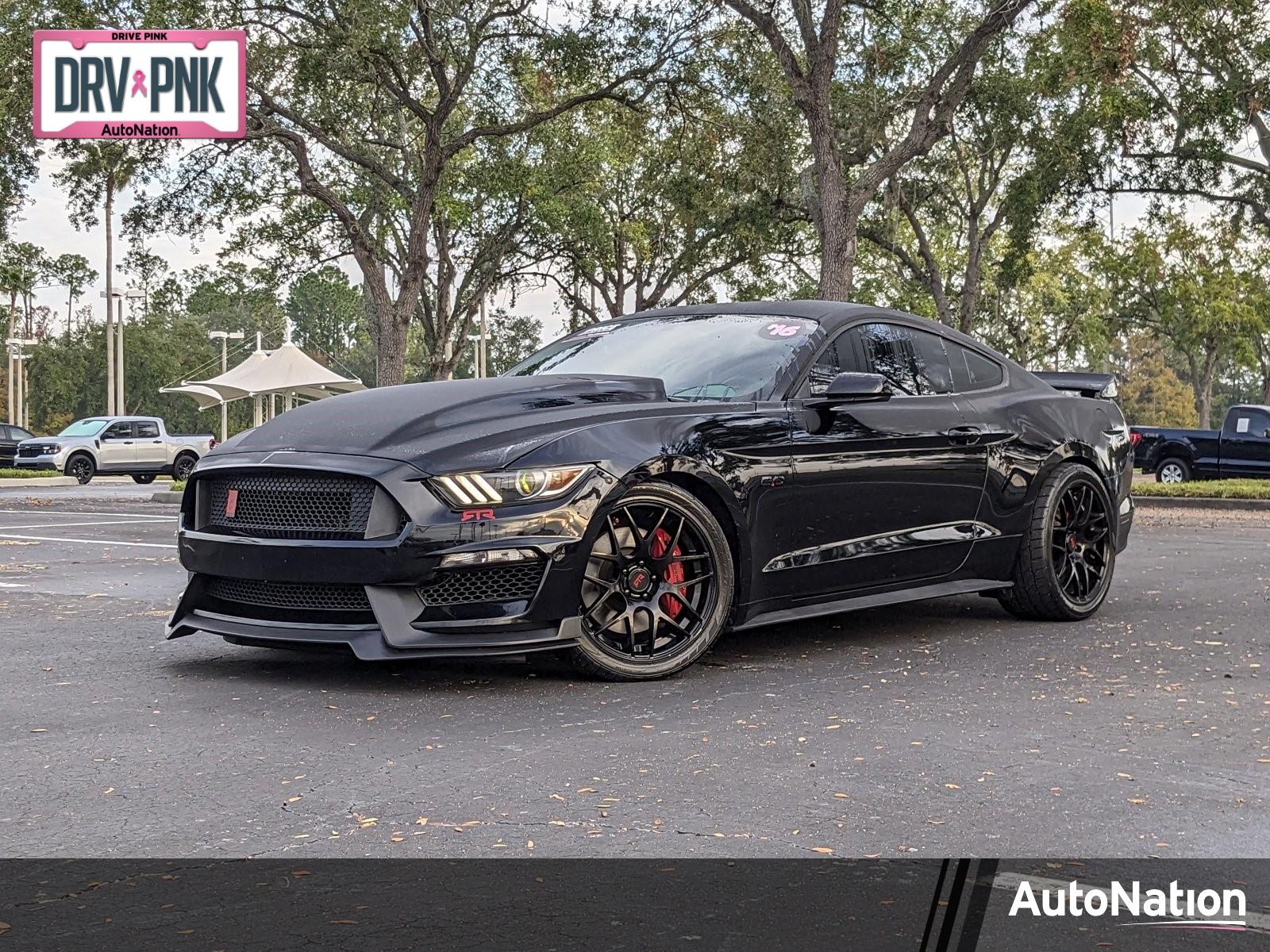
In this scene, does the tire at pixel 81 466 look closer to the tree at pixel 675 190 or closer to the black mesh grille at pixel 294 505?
the tree at pixel 675 190

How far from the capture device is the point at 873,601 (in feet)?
22.5

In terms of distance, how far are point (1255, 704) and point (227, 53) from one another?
21.7 m

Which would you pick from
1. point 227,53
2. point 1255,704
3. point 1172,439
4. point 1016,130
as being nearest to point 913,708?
point 1255,704

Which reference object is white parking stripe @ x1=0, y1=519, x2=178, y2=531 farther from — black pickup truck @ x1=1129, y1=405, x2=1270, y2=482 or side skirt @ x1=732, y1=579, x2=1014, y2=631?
black pickup truck @ x1=1129, y1=405, x2=1270, y2=482

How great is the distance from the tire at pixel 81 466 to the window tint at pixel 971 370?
34081 millimetres

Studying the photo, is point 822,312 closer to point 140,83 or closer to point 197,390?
point 140,83

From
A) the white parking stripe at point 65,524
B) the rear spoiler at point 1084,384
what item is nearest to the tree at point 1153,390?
the white parking stripe at point 65,524

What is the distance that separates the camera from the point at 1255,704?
18.1 ft

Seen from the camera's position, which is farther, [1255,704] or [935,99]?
[935,99]

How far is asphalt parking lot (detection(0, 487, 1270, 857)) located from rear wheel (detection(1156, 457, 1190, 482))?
2378 centimetres

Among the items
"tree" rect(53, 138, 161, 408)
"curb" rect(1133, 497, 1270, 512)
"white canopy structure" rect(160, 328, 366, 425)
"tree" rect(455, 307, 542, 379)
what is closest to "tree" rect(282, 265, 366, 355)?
"tree" rect(455, 307, 542, 379)

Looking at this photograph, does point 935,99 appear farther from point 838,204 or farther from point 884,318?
point 884,318

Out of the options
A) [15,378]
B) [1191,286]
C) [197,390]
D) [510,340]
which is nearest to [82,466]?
[197,390]

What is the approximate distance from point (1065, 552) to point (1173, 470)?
79.3ft
